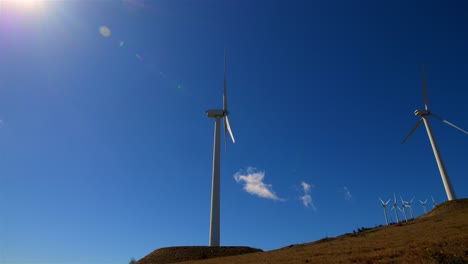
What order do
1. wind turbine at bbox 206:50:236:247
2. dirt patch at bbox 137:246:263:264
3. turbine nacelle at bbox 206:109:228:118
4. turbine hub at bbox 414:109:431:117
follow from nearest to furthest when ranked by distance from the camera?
dirt patch at bbox 137:246:263:264
wind turbine at bbox 206:50:236:247
turbine nacelle at bbox 206:109:228:118
turbine hub at bbox 414:109:431:117

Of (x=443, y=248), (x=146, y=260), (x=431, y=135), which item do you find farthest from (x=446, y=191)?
A: (x=146, y=260)

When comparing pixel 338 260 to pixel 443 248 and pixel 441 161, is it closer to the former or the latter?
pixel 443 248

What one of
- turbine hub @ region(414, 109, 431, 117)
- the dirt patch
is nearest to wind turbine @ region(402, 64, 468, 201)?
turbine hub @ region(414, 109, 431, 117)

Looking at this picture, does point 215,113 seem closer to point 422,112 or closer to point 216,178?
point 216,178

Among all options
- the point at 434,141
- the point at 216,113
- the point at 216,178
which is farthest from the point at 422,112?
the point at 216,178

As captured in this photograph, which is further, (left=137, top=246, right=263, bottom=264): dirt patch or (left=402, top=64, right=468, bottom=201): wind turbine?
(left=402, top=64, right=468, bottom=201): wind turbine

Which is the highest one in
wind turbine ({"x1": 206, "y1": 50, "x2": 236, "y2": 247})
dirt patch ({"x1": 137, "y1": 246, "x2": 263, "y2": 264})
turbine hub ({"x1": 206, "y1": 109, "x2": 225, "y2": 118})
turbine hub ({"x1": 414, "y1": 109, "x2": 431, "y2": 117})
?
turbine hub ({"x1": 414, "y1": 109, "x2": 431, "y2": 117})

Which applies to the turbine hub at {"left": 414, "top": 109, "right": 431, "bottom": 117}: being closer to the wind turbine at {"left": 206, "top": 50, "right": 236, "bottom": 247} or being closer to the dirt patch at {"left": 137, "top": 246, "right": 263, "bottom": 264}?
the wind turbine at {"left": 206, "top": 50, "right": 236, "bottom": 247}

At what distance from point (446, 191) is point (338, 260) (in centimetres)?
7944

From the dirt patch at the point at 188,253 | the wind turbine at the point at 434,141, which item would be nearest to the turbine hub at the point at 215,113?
the dirt patch at the point at 188,253

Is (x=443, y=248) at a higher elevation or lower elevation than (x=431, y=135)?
lower

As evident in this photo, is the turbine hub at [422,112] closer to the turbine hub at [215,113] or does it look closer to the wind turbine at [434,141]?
the wind turbine at [434,141]

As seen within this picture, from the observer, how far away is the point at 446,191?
90.8 m

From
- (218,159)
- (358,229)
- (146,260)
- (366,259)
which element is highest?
(218,159)
